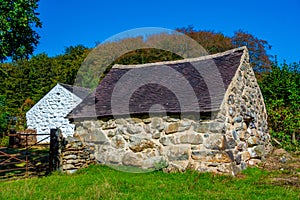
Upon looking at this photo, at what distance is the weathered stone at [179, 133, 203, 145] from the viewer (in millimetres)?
7836

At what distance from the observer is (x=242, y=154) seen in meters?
8.52

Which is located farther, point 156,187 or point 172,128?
point 172,128

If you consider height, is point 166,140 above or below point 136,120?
below

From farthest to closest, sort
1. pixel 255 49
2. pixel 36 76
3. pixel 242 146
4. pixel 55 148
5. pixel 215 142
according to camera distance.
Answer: pixel 36 76 → pixel 255 49 → pixel 55 148 → pixel 242 146 → pixel 215 142

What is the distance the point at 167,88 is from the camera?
31.0ft

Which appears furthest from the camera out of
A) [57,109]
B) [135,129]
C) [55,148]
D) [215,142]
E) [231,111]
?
[57,109]

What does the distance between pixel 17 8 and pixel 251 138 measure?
317 inches

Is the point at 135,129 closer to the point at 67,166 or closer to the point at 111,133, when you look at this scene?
the point at 111,133

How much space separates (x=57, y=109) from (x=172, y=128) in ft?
51.9

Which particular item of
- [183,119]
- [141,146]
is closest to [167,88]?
[183,119]

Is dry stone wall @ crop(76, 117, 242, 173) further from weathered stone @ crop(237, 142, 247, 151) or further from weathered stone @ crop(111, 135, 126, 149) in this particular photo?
weathered stone @ crop(237, 142, 247, 151)

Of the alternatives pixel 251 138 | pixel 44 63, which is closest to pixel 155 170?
pixel 251 138

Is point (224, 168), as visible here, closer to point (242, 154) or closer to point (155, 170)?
point (242, 154)

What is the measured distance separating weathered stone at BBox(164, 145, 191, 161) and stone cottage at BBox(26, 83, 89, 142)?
Result: 47.3 feet
